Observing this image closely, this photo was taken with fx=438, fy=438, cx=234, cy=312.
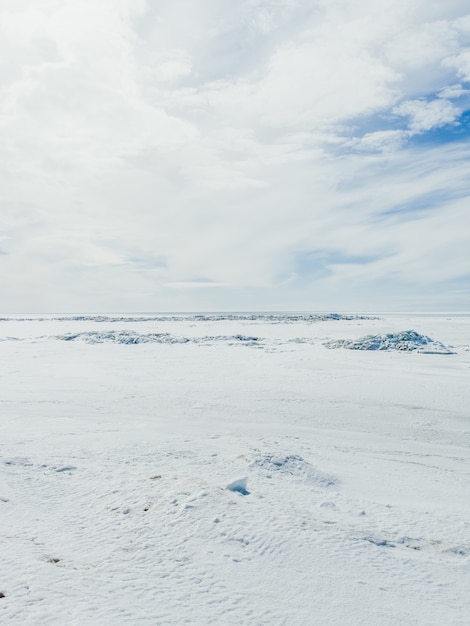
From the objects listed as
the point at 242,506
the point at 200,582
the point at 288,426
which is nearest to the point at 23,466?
the point at 242,506

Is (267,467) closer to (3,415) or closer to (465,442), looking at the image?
(465,442)

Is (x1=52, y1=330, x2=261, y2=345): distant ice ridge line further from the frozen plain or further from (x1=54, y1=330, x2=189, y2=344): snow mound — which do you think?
the frozen plain

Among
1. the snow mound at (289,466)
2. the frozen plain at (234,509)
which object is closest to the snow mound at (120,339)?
the frozen plain at (234,509)

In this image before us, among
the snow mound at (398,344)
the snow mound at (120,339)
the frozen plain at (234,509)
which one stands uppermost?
the snow mound at (398,344)

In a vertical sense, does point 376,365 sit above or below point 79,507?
above

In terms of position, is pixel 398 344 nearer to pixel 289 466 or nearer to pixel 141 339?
pixel 141 339

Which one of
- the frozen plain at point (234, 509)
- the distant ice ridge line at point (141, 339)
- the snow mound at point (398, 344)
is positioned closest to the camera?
the frozen plain at point (234, 509)

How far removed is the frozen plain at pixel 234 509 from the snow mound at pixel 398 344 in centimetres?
1027

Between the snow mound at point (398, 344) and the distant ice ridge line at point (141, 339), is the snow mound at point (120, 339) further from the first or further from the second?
the snow mound at point (398, 344)

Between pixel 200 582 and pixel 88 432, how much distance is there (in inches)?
192

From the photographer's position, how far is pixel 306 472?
18.9 feet

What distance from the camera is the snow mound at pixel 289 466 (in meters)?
5.61

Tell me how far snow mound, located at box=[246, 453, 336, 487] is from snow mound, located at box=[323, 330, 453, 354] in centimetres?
1578

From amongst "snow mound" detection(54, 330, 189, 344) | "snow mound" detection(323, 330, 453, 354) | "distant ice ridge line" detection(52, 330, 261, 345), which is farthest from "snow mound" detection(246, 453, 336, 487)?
"snow mound" detection(54, 330, 189, 344)
